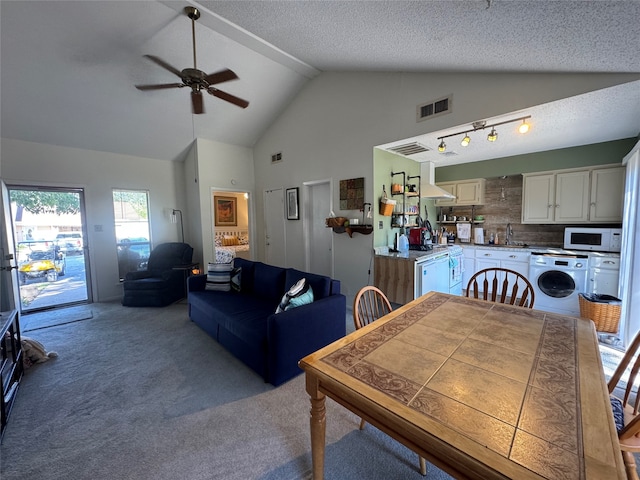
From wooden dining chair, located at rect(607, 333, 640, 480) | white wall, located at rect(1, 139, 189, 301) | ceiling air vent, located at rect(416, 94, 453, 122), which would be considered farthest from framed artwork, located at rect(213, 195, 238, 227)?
wooden dining chair, located at rect(607, 333, 640, 480)

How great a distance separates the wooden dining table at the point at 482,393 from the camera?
709mm

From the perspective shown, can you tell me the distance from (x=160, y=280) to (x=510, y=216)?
621cm

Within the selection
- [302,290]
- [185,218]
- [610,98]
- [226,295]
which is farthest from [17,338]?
[610,98]

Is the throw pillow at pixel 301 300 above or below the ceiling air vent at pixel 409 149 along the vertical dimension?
below

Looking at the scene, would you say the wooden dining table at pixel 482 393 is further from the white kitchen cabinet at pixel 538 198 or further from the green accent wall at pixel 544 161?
the green accent wall at pixel 544 161

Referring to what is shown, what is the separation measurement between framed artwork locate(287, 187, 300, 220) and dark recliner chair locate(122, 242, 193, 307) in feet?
6.71

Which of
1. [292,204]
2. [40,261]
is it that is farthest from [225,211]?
[40,261]

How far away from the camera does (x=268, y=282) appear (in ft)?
10.7

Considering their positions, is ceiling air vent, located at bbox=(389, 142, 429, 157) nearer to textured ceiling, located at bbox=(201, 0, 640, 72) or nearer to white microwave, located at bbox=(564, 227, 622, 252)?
textured ceiling, located at bbox=(201, 0, 640, 72)

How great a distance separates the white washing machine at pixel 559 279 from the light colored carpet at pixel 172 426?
140 inches

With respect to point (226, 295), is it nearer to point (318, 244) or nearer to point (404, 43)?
point (318, 244)

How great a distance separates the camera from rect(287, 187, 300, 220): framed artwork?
4898 millimetres

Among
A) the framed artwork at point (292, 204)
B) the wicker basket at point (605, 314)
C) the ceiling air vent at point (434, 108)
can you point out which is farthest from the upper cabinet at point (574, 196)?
the framed artwork at point (292, 204)

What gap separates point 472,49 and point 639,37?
3.31 feet
